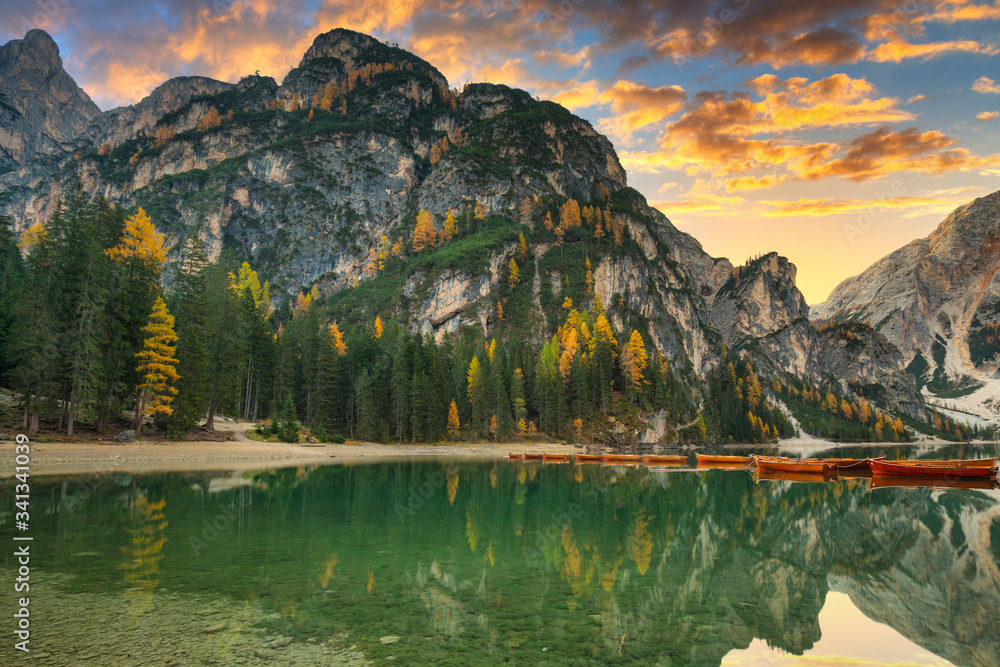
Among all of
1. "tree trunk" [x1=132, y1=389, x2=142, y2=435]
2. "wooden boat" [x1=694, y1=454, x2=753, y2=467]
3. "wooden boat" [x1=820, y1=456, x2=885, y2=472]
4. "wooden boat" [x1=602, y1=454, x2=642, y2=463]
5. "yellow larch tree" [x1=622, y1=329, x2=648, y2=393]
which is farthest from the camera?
"yellow larch tree" [x1=622, y1=329, x2=648, y2=393]

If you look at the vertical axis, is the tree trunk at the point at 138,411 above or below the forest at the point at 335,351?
below

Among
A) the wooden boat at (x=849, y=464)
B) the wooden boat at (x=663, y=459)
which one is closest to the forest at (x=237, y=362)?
the wooden boat at (x=663, y=459)

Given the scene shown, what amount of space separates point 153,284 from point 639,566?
54425 mm

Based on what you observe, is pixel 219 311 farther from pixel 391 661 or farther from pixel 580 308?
pixel 580 308

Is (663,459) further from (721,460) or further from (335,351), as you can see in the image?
(335,351)

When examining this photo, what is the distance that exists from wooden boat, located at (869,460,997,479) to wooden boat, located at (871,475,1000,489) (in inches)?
12.3

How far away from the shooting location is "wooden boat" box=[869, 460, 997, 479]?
1697 inches

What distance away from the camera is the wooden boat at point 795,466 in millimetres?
49397

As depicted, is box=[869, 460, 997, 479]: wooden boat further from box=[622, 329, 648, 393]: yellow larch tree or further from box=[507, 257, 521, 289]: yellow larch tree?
box=[507, 257, 521, 289]: yellow larch tree

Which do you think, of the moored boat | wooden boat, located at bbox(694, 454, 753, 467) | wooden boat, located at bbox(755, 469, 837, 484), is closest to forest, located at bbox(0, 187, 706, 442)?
the moored boat

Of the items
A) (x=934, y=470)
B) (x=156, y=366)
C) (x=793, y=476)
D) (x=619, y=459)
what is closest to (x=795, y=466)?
(x=793, y=476)

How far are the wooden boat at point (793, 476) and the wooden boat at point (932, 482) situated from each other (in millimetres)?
3762

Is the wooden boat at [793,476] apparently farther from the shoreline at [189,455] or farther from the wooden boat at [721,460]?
the shoreline at [189,455]

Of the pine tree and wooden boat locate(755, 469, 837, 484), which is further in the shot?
the pine tree
